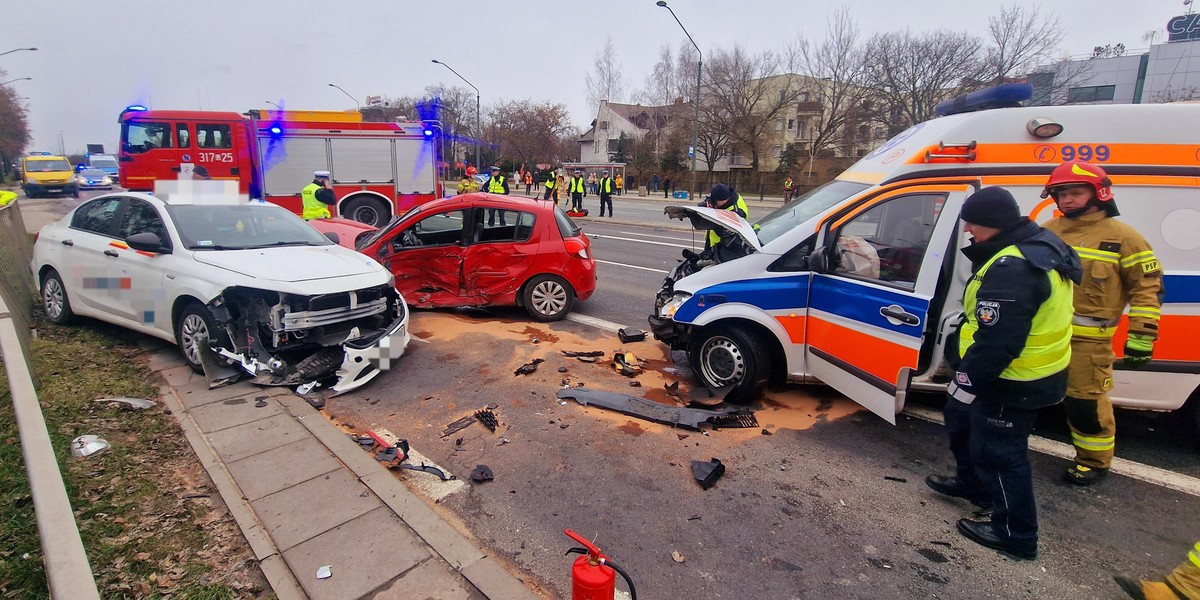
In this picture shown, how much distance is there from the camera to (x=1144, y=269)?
342 centimetres

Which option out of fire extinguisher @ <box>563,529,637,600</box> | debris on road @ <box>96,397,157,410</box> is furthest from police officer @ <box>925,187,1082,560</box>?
debris on road @ <box>96,397,157,410</box>

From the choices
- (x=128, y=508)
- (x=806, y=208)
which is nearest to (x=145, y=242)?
(x=128, y=508)

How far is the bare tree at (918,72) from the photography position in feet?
124

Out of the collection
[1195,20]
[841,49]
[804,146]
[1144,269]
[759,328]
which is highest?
[1195,20]

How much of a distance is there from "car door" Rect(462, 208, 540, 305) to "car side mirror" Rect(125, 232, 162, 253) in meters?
3.04

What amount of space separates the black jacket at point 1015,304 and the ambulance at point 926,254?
938 millimetres

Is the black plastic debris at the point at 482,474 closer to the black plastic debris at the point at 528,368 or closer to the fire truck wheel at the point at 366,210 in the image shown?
the black plastic debris at the point at 528,368

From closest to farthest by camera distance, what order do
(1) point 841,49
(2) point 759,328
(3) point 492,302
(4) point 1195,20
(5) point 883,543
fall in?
(5) point 883,543 → (2) point 759,328 → (3) point 492,302 → (1) point 841,49 → (4) point 1195,20

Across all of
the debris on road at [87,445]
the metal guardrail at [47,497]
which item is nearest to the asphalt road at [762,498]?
the debris on road at [87,445]

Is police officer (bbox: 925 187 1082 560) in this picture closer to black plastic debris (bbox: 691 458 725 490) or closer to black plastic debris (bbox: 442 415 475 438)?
black plastic debris (bbox: 691 458 725 490)

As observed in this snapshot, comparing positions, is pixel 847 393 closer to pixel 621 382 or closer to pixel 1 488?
pixel 621 382

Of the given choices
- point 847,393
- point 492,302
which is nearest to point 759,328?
point 847,393

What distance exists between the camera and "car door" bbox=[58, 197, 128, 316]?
5945 mm

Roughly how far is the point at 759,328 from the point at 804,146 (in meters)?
52.5
